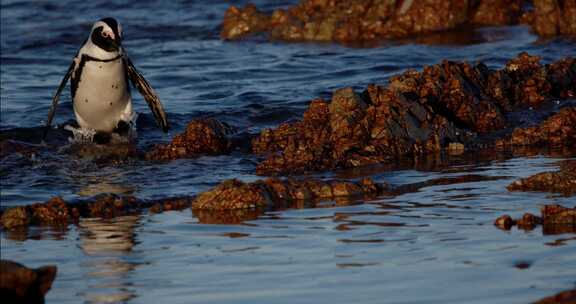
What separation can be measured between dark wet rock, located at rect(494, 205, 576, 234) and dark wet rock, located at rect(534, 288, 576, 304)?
1480 mm

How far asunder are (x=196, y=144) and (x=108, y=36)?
190 centimetres

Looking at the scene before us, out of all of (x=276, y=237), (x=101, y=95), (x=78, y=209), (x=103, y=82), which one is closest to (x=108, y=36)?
(x=103, y=82)

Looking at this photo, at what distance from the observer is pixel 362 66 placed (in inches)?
530

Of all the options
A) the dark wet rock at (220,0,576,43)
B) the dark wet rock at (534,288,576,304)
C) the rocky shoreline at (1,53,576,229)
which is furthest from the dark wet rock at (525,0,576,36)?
the dark wet rock at (534,288,576,304)

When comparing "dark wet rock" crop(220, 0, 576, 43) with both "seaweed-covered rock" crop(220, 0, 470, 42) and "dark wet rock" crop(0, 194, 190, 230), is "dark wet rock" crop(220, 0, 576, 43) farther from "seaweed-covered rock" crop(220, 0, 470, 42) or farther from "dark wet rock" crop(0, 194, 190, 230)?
"dark wet rock" crop(0, 194, 190, 230)

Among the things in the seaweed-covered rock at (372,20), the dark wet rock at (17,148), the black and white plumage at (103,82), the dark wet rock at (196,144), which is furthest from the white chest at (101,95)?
the seaweed-covered rock at (372,20)

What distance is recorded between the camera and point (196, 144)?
938 cm

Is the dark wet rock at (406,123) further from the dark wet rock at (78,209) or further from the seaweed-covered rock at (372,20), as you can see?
the seaweed-covered rock at (372,20)

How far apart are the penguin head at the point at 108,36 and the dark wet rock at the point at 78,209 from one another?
3.55 meters


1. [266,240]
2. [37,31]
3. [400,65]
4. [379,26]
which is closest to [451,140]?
[266,240]

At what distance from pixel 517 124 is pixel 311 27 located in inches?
253

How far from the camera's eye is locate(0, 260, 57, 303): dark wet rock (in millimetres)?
4473

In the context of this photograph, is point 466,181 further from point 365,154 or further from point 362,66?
point 362,66

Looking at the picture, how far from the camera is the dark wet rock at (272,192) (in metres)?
7.02
